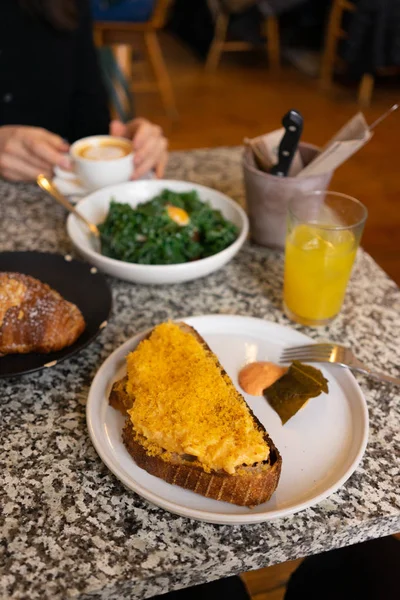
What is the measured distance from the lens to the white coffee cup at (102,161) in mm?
1355

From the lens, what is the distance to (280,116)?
4.38 m

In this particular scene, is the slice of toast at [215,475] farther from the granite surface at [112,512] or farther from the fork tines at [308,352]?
the fork tines at [308,352]

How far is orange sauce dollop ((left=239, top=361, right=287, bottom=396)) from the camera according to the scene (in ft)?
2.92

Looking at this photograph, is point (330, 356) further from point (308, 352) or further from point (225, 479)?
point (225, 479)

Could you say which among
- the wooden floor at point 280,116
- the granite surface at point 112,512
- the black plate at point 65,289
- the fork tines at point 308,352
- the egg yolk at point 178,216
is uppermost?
the egg yolk at point 178,216

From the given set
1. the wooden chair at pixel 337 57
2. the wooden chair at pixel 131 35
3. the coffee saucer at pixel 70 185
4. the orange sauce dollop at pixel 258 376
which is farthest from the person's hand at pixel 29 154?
the wooden chair at pixel 337 57

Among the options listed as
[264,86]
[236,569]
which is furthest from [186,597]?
[264,86]

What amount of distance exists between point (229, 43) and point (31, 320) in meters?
5.29

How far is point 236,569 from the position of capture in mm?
678

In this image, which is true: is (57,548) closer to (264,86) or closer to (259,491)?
(259,491)

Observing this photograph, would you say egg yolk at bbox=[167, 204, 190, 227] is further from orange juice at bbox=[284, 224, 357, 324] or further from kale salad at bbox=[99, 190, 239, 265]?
orange juice at bbox=[284, 224, 357, 324]

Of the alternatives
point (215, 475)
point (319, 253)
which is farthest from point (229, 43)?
point (215, 475)

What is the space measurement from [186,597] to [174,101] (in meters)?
4.37

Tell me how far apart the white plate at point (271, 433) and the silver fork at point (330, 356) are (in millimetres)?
17
